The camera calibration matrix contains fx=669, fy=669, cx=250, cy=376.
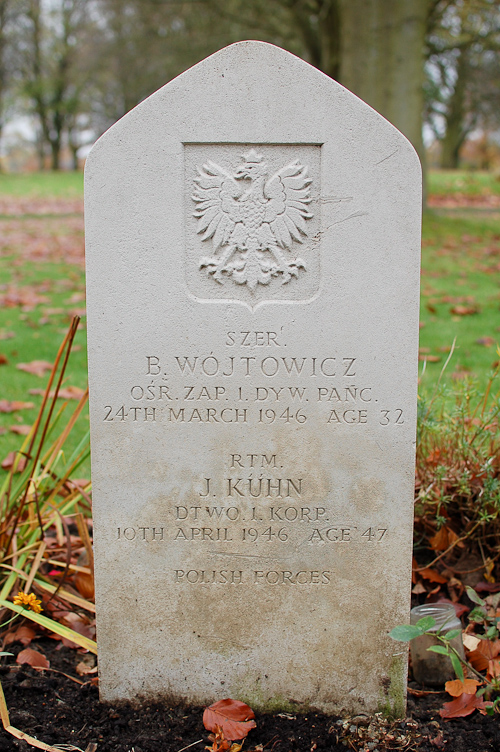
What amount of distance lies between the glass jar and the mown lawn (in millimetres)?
1081

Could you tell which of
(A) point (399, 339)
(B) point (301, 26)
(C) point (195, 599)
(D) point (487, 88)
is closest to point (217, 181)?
(A) point (399, 339)

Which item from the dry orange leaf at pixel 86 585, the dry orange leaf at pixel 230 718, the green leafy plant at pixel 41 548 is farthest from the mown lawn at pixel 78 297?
the dry orange leaf at pixel 230 718

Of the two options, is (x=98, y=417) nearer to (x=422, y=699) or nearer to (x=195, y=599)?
(x=195, y=599)

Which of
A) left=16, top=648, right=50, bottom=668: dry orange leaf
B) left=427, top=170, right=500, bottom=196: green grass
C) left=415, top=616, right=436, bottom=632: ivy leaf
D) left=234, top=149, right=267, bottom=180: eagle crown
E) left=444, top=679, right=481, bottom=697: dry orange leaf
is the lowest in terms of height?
left=16, top=648, right=50, bottom=668: dry orange leaf

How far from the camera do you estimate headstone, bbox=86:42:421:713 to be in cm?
218

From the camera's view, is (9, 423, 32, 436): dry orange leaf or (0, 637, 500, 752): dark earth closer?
(0, 637, 500, 752): dark earth

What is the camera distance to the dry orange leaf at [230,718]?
2.27 metres

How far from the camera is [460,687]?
2.34 metres

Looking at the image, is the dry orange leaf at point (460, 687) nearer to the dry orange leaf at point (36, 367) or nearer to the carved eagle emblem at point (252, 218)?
the carved eagle emblem at point (252, 218)

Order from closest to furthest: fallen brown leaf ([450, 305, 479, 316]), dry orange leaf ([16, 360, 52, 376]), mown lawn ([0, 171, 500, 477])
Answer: mown lawn ([0, 171, 500, 477]) < dry orange leaf ([16, 360, 52, 376]) < fallen brown leaf ([450, 305, 479, 316])

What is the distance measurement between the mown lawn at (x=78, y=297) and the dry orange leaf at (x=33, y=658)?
1.45 m

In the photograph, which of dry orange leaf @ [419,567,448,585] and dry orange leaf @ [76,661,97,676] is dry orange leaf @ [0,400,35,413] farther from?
dry orange leaf @ [419,567,448,585]

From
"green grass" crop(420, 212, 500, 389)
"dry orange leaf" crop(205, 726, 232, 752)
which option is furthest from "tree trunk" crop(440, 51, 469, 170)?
"dry orange leaf" crop(205, 726, 232, 752)

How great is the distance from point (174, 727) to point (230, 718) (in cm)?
20
